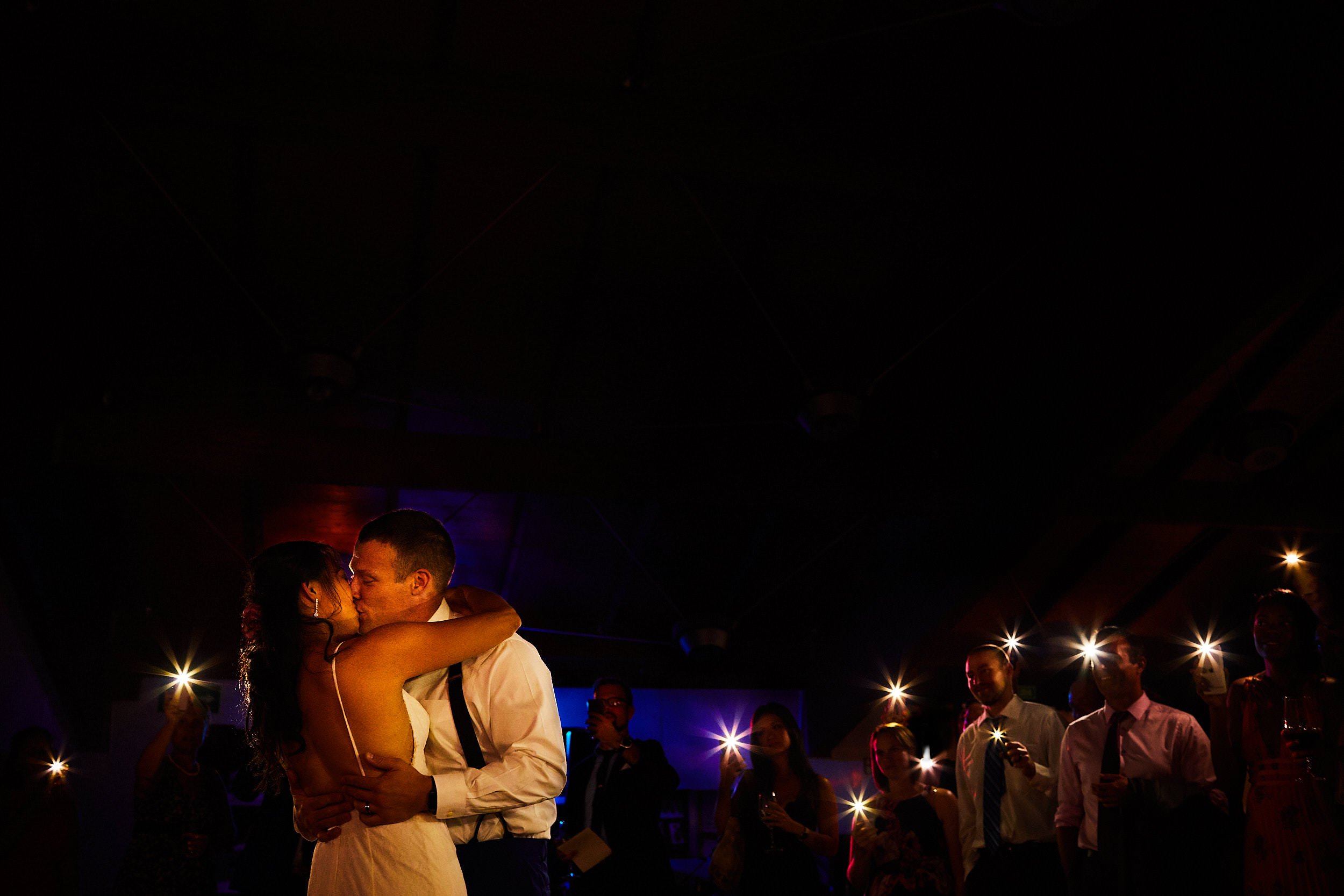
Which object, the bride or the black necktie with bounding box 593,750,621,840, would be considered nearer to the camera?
the bride

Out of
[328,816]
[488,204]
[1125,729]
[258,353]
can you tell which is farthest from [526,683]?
[258,353]

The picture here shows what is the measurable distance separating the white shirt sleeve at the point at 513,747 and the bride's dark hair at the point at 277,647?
0.29m

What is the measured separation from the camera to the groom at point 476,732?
5.58 ft

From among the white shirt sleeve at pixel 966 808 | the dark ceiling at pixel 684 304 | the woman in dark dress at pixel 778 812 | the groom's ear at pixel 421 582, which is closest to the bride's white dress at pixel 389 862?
the groom's ear at pixel 421 582

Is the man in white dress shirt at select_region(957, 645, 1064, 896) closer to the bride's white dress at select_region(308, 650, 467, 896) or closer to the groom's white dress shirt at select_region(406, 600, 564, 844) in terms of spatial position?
the groom's white dress shirt at select_region(406, 600, 564, 844)

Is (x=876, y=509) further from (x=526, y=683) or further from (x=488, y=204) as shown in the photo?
(x=526, y=683)

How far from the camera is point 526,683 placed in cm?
179

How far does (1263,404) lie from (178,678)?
28.3 ft

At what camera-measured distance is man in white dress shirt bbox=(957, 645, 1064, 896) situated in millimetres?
3904

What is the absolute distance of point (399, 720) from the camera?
167 centimetres

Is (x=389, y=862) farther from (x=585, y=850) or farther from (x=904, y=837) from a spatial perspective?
(x=904, y=837)

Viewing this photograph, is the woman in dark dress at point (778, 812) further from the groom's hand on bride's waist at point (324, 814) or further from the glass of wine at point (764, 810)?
the groom's hand on bride's waist at point (324, 814)

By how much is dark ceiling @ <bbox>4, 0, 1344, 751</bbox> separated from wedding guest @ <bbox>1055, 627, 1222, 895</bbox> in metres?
1.95

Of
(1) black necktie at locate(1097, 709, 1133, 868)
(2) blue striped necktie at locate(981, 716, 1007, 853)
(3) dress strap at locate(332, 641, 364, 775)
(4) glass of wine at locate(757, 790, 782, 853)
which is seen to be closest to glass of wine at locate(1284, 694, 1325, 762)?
(1) black necktie at locate(1097, 709, 1133, 868)
